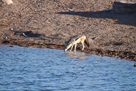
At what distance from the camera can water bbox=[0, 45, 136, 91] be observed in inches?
363

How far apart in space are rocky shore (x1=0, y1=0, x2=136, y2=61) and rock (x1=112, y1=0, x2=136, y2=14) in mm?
435

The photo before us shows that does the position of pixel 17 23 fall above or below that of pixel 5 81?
above

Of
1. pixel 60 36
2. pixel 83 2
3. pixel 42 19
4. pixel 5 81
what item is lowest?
pixel 5 81

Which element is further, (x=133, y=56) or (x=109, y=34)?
(x=109, y=34)

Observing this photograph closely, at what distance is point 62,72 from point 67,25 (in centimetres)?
851

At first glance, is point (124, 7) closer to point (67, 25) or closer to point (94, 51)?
point (67, 25)

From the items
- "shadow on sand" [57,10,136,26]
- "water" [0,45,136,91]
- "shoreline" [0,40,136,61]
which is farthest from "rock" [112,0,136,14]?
"water" [0,45,136,91]

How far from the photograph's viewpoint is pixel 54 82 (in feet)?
31.7

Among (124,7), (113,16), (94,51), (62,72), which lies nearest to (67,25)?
(113,16)

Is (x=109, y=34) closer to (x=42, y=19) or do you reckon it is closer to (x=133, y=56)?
(x=133, y=56)

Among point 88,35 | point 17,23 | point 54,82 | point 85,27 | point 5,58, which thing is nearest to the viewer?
point 54,82

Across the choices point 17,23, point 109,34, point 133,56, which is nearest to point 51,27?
point 17,23

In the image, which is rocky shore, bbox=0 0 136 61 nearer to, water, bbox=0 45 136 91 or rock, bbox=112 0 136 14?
rock, bbox=112 0 136 14

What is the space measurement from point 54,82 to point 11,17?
13172mm
